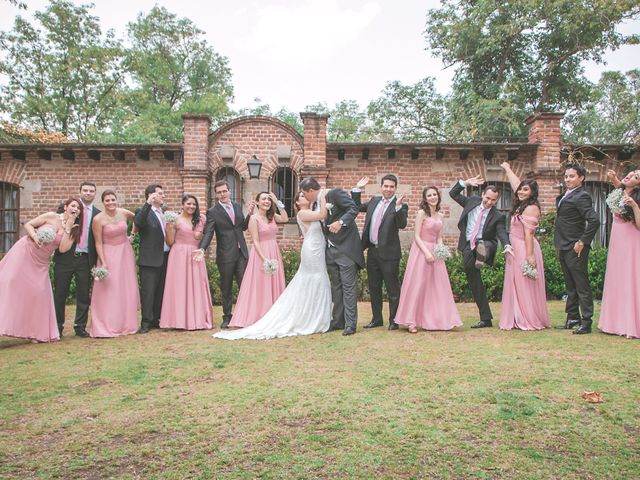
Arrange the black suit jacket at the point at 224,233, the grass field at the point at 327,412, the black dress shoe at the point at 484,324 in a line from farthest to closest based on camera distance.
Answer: the black suit jacket at the point at 224,233 < the black dress shoe at the point at 484,324 < the grass field at the point at 327,412

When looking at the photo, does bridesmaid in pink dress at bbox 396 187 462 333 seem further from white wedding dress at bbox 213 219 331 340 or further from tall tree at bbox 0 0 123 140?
tall tree at bbox 0 0 123 140

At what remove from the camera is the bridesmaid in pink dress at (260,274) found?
7.65 meters

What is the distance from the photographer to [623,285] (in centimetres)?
637

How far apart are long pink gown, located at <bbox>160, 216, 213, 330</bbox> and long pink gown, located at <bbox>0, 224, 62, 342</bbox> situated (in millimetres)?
1468

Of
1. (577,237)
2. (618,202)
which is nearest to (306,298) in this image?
(577,237)

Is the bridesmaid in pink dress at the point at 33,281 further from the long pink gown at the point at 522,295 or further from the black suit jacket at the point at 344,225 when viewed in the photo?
the long pink gown at the point at 522,295

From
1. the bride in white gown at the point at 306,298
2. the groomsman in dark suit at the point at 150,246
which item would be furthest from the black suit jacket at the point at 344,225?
the groomsman in dark suit at the point at 150,246

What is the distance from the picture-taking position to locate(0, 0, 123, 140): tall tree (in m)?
28.8

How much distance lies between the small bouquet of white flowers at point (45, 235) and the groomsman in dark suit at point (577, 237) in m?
6.40

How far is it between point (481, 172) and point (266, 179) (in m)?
5.62

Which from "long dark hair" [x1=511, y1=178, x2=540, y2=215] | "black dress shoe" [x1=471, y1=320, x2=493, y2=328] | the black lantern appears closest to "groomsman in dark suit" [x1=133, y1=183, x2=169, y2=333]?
"black dress shoe" [x1=471, y1=320, x2=493, y2=328]

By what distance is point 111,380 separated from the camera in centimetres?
471

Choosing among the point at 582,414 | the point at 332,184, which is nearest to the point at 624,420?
the point at 582,414

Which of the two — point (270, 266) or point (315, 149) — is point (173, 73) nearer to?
point (315, 149)
